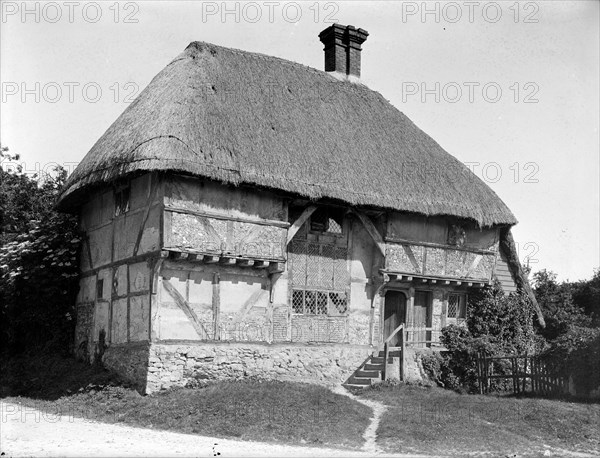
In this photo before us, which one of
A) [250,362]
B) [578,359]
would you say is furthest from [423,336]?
[250,362]

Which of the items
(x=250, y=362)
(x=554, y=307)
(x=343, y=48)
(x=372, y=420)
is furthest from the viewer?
(x=554, y=307)

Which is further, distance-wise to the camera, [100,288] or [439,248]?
[439,248]

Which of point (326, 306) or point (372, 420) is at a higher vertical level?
point (326, 306)

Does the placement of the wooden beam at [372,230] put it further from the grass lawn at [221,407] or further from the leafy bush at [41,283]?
the leafy bush at [41,283]

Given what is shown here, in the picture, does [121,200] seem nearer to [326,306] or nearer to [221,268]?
[221,268]

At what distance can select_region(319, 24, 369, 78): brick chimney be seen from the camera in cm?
2703

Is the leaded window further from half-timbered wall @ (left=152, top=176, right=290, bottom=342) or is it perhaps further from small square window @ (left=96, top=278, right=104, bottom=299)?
small square window @ (left=96, top=278, right=104, bottom=299)

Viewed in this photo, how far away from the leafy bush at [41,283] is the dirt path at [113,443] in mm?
7381

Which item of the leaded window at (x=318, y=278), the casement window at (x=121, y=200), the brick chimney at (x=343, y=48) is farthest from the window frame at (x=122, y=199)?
the brick chimney at (x=343, y=48)

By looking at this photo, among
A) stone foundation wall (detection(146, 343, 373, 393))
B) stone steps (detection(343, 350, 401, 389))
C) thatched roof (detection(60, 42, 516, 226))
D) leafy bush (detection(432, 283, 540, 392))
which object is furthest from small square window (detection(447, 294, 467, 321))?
stone foundation wall (detection(146, 343, 373, 393))

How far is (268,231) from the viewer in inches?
796

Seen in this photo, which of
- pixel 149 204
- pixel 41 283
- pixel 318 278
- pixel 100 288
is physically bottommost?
pixel 100 288

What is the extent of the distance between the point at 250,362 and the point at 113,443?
6.50 m

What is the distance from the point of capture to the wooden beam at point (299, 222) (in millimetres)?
20594
